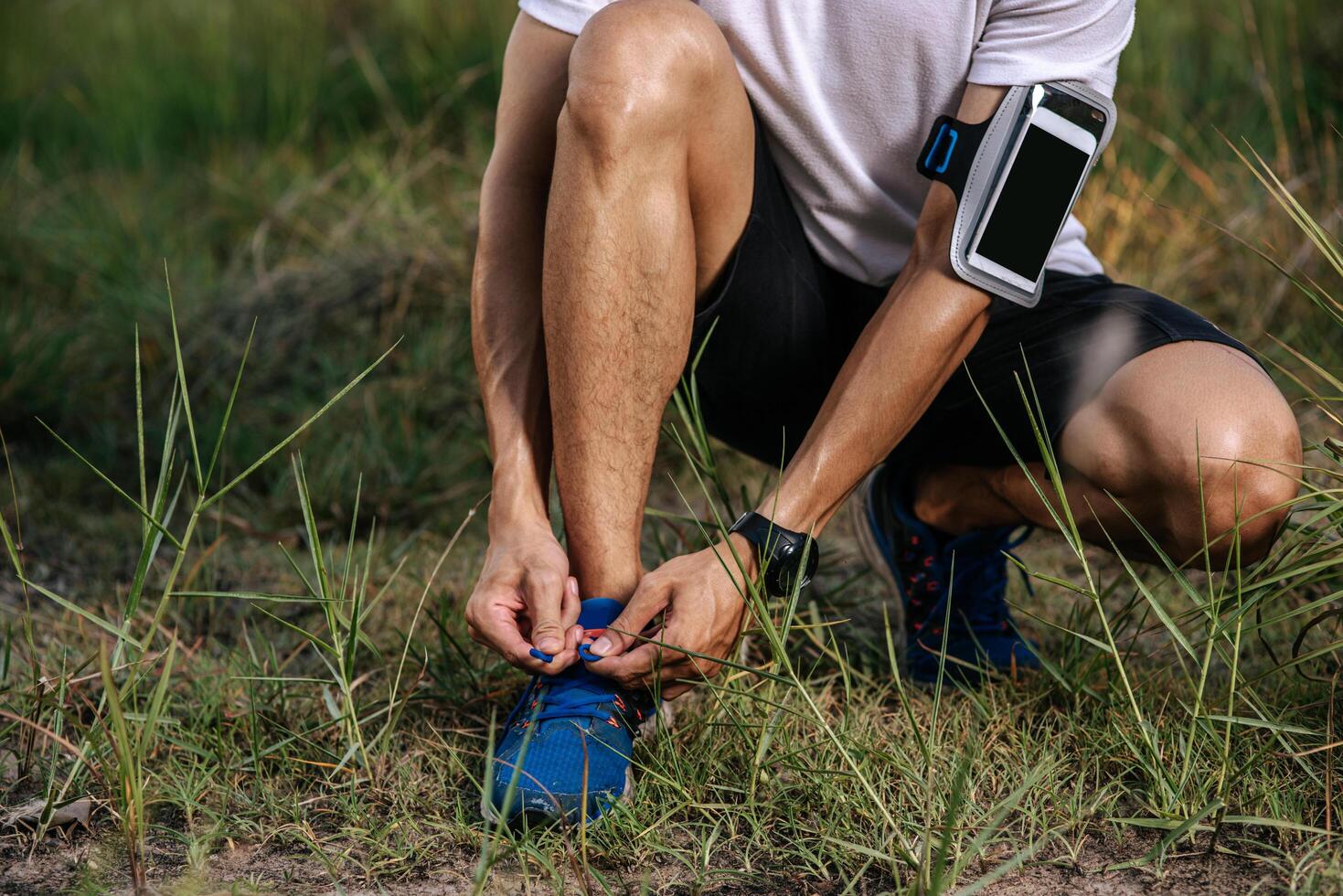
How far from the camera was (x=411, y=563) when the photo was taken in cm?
201

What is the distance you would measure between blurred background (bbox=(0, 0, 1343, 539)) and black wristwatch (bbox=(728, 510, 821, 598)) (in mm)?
983

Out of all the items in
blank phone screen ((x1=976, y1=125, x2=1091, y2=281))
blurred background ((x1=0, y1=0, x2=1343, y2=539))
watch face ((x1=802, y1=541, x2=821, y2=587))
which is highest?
blank phone screen ((x1=976, y1=125, x2=1091, y2=281))

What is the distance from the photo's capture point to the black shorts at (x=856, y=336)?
144cm

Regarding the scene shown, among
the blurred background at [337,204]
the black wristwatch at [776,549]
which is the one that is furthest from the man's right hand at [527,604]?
the blurred background at [337,204]

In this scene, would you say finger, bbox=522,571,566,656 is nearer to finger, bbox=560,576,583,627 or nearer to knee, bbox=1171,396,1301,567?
finger, bbox=560,576,583,627

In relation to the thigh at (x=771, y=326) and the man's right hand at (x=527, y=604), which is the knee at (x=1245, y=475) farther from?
the man's right hand at (x=527, y=604)

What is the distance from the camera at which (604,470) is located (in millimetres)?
1340

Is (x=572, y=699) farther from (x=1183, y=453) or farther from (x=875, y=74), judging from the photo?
(x=875, y=74)

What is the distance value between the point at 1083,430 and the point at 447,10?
327 centimetres

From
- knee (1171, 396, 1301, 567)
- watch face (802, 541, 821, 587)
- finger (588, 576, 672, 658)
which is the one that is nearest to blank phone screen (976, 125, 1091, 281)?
knee (1171, 396, 1301, 567)

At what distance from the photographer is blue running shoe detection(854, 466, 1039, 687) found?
1.55 m

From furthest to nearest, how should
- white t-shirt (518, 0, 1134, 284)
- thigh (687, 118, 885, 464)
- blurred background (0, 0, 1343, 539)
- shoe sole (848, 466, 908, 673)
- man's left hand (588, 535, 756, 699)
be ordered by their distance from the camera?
blurred background (0, 0, 1343, 539), shoe sole (848, 466, 908, 673), thigh (687, 118, 885, 464), white t-shirt (518, 0, 1134, 284), man's left hand (588, 535, 756, 699)

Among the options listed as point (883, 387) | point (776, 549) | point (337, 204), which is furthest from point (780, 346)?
point (337, 204)

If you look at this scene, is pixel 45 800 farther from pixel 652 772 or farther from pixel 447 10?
pixel 447 10
